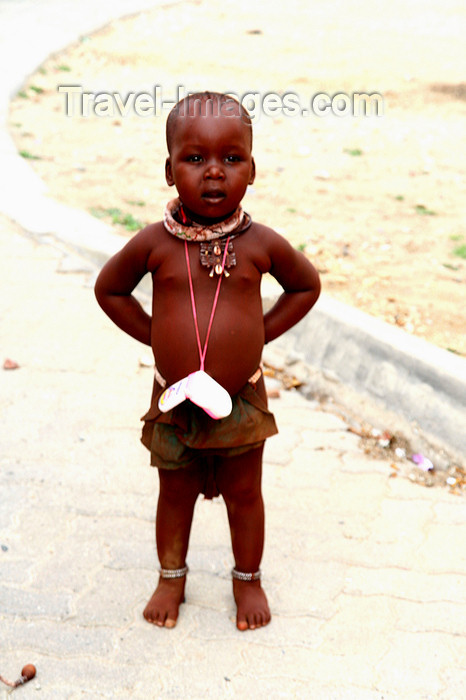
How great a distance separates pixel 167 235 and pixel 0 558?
133 centimetres

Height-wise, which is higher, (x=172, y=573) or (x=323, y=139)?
(x=323, y=139)

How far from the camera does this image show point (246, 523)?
2.73 meters

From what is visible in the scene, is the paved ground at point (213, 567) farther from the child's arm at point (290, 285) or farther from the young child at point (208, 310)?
the child's arm at point (290, 285)

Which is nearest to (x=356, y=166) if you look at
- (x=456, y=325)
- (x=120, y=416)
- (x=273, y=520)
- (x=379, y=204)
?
(x=379, y=204)

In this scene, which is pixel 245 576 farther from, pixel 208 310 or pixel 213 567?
pixel 208 310

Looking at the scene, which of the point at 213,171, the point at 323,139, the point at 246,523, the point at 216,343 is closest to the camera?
the point at 213,171

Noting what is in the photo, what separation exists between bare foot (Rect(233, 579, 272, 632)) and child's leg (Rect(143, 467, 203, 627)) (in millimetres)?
187

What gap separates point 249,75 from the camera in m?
9.46

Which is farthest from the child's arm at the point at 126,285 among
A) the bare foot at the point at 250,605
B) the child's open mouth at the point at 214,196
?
the bare foot at the point at 250,605

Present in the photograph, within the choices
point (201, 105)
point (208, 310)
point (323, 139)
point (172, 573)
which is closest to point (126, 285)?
point (208, 310)

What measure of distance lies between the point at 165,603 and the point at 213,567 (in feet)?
0.99

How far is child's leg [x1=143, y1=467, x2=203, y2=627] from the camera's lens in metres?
2.67

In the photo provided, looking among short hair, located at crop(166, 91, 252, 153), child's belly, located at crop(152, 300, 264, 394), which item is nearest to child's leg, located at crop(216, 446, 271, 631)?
child's belly, located at crop(152, 300, 264, 394)

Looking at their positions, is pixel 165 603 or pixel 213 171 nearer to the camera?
pixel 213 171
